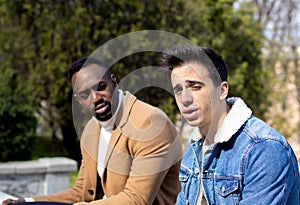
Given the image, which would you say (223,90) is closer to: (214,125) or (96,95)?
(214,125)

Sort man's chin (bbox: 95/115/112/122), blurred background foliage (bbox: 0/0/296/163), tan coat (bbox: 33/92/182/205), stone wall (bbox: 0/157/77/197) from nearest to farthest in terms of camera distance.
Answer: tan coat (bbox: 33/92/182/205) < man's chin (bbox: 95/115/112/122) < stone wall (bbox: 0/157/77/197) < blurred background foliage (bbox: 0/0/296/163)

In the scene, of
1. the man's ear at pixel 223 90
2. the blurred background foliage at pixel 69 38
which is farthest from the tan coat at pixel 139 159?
the blurred background foliage at pixel 69 38

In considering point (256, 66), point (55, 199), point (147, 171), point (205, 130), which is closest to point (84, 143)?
point (55, 199)

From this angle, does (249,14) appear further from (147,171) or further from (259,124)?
(259,124)

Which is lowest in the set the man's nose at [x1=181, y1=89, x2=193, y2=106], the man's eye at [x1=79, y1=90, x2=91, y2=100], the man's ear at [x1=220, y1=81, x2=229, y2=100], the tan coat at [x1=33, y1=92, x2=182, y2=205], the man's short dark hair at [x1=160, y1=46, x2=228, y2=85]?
the tan coat at [x1=33, y1=92, x2=182, y2=205]

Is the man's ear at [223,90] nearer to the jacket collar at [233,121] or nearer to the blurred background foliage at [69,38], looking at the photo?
the jacket collar at [233,121]

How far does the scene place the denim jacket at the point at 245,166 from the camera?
2.03 metres

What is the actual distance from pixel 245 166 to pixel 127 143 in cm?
112

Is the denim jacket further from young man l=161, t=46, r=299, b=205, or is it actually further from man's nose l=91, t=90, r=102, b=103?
man's nose l=91, t=90, r=102, b=103

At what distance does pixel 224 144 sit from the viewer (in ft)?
7.20

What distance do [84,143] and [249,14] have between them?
578 cm

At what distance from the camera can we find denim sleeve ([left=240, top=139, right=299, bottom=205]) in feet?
6.63

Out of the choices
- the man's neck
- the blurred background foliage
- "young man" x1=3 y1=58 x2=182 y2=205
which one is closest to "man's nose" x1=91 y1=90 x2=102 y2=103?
"young man" x1=3 y1=58 x2=182 y2=205

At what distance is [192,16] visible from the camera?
26.1ft
